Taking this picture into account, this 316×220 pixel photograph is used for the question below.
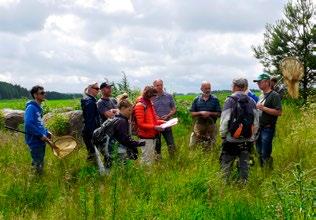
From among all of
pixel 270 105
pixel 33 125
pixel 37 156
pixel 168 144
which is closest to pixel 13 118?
pixel 168 144

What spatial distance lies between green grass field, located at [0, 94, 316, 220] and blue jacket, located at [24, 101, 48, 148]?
50 centimetres

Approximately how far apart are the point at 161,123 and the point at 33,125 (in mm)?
2459

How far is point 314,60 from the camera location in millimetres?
25562

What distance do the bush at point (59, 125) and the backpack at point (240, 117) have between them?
810cm

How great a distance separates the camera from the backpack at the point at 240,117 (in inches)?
309

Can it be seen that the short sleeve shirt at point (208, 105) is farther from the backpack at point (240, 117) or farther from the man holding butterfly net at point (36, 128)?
the man holding butterfly net at point (36, 128)

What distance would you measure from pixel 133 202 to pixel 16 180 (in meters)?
2.32

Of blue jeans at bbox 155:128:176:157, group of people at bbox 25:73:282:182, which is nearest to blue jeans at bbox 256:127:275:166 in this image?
group of people at bbox 25:73:282:182

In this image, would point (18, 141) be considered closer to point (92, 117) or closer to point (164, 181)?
point (92, 117)

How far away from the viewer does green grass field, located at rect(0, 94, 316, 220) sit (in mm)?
5855

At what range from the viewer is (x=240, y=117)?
7.84 meters

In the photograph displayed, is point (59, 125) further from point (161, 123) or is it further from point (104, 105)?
point (161, 123)

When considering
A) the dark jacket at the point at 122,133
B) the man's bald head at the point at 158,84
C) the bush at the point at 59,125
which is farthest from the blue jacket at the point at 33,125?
the bush at the point at 59,125

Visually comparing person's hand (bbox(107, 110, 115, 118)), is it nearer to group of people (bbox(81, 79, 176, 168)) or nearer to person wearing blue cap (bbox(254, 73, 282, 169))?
group of people (bbox(81, 79, 176, 168))
